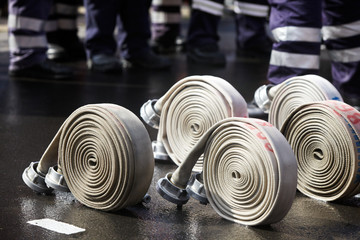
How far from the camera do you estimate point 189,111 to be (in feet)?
9.83

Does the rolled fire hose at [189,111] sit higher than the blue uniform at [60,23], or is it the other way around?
the rolled fire hose at [189,111]

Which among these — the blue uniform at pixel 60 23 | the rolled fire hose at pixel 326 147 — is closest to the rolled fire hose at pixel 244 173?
the rolled fire hose at pixel 326 147

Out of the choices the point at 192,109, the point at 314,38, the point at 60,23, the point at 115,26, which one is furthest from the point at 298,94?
the point at 60,23

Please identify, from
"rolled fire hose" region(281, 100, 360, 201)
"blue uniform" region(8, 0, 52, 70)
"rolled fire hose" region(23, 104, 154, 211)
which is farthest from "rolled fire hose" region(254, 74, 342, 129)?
"blue uniform" region(8, 0, 52, 70)

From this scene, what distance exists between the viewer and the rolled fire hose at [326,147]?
255 cm

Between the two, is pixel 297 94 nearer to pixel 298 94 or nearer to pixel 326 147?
pixel 298 94

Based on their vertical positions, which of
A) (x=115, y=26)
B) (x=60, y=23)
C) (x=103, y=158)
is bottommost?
(x=60, y=23)

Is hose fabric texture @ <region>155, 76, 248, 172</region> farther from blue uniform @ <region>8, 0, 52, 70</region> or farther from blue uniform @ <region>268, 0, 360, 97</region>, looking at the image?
blue uniform @ <region>8, 0, 52, 70</region>

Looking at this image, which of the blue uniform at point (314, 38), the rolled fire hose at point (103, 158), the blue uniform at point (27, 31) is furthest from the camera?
the blue uniform at point (27, 31)

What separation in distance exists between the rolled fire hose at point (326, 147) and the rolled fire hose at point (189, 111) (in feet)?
0.87

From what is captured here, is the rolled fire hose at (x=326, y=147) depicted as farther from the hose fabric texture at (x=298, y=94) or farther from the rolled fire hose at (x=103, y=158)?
the rolled fire hose at (x=103, y=158)

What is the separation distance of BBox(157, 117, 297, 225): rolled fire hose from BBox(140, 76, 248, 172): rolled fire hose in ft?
Answer: 1.42

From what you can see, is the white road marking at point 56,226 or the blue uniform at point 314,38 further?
the blue uniform at point 314,38

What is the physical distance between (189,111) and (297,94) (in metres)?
0.54
